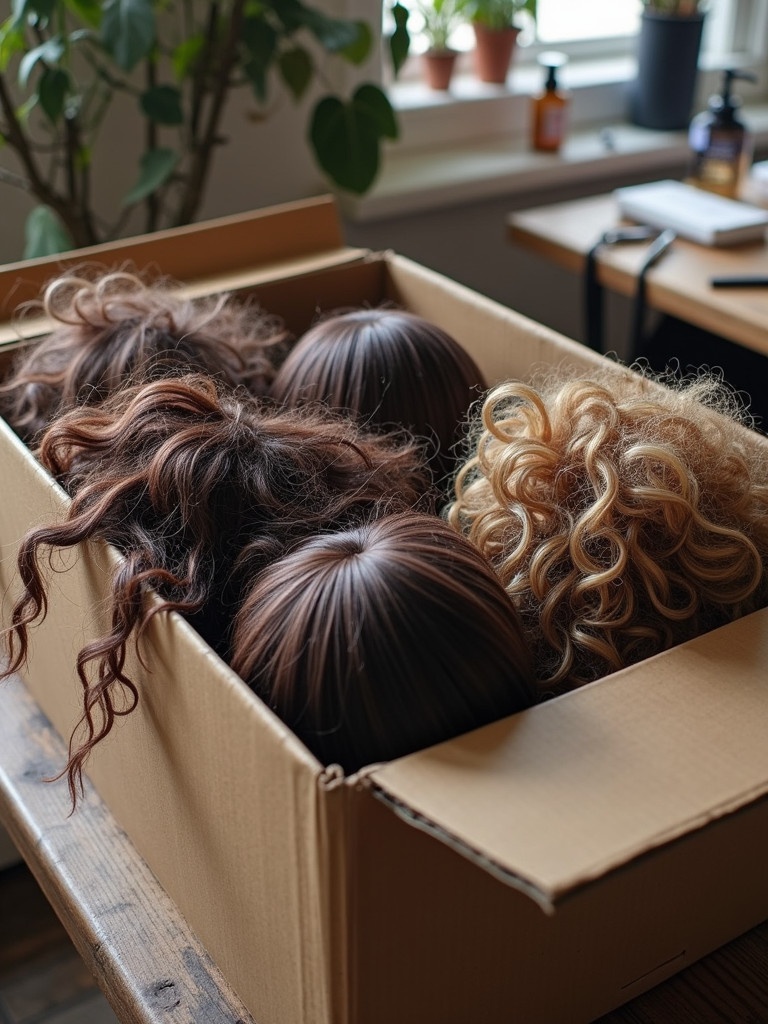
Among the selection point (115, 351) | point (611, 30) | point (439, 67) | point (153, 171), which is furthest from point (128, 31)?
point (611, 30)

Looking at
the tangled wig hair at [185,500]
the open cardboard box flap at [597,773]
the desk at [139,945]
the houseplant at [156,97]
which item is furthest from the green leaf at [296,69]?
the open cardboard box flap at [597,773]

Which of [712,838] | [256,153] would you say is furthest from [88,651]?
[256,153]

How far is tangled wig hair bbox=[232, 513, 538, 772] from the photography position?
1.53 feet

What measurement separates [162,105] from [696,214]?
658 mm

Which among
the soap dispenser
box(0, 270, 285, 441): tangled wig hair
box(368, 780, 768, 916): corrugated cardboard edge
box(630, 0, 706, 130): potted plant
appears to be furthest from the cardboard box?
box(630, 0, 706, 130): potted plant

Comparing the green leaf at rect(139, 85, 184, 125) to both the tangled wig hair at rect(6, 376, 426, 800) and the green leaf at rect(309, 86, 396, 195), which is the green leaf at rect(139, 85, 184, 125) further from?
the tangled wig hair at rect(6, 376, 426, 800)

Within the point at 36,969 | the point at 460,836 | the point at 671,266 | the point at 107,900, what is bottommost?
the point at 36,969

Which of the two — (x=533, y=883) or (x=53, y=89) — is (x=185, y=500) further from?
(x=53, y=89)

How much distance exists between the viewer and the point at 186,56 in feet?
4.21

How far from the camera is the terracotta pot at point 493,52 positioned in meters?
1.75

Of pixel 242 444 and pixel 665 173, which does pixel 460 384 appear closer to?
pixel 242 444

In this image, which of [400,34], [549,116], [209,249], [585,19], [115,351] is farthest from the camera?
[585,19]

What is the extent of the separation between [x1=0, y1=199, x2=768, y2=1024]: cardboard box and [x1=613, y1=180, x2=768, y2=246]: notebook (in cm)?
89

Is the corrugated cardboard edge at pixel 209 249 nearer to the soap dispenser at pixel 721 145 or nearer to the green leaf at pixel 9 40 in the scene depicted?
the green leaf at pixel 9 40
